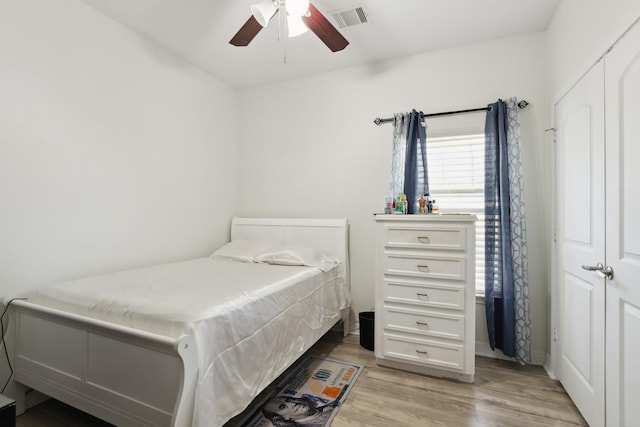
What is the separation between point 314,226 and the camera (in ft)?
10.5

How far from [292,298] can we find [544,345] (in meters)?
2.09

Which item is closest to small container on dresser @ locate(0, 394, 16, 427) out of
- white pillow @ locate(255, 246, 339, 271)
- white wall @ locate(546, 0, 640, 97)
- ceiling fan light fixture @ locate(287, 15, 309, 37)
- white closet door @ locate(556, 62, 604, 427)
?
white pillow @ locate(255, 246, 339, 271)

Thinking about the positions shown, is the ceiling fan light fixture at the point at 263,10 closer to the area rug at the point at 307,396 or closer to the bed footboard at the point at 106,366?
the bed footboard at the point at 106,366

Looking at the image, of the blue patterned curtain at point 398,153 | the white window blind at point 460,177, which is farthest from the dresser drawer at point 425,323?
the blue patterned curtain at point 398,153

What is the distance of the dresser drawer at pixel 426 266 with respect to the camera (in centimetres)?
225

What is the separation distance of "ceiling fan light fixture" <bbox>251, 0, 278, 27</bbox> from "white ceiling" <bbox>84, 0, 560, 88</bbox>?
0.45 meters

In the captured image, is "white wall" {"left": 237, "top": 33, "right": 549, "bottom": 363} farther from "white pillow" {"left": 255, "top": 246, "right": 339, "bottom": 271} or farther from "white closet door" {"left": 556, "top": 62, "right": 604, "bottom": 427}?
"white pillow" {"left": 255, "top": 246, "right": 339, "bottom": 271}

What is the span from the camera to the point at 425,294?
2332 mm

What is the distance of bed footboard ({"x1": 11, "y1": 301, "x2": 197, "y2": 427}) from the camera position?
4.23 ft

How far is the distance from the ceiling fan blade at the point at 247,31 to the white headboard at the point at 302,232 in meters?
1.71

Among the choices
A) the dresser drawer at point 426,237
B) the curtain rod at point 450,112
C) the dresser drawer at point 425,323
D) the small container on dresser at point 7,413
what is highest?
the curtain rod at point 450,112

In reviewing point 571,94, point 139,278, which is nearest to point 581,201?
point 571,94

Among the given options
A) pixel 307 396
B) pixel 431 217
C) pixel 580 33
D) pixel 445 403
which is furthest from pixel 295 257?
pixel 580 33

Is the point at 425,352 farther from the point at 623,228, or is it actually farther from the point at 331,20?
the point at 331,20
